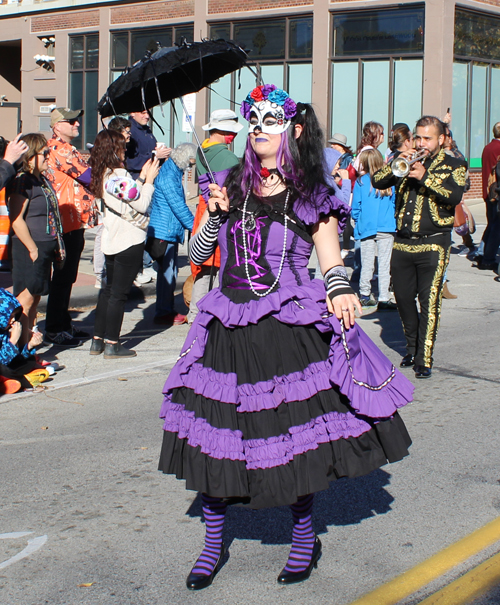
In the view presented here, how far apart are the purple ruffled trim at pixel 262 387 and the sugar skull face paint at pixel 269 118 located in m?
1.06

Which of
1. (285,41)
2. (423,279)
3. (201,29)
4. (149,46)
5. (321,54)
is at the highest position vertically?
(201,29)

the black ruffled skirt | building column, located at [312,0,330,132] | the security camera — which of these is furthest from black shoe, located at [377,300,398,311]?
the security camera

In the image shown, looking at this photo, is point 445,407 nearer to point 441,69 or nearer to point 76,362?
point 76,362

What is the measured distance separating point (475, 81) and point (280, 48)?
5794 millimetres

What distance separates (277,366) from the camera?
3.30 metres

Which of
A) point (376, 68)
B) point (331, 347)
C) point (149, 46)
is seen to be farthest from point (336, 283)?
point (149, 46)

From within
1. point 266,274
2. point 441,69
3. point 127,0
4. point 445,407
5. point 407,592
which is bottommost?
point 407,592

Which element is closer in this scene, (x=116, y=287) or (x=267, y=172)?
(x=267, y=172)

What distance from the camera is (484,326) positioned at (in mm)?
8742

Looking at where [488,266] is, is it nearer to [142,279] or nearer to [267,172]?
[142,279]

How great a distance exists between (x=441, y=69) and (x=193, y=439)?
19.5 metres

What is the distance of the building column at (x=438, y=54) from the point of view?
2059cm

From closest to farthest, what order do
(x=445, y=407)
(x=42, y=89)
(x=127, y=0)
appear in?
(x=445, y=407), (x=127, y=0), (x=42, y=89)

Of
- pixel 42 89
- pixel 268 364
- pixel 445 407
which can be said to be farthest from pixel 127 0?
pixel 268 364
